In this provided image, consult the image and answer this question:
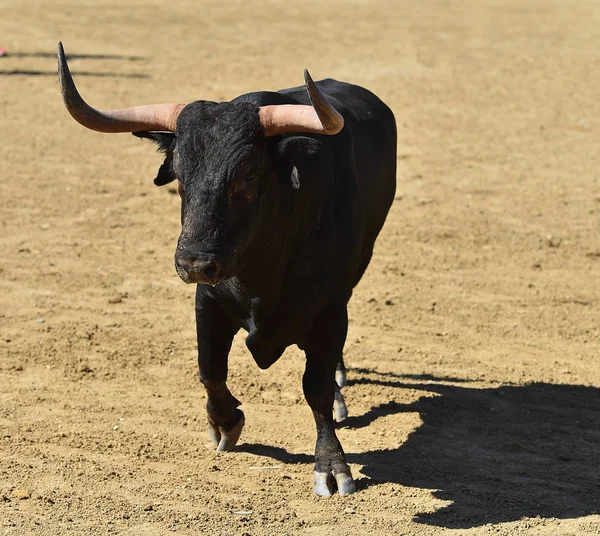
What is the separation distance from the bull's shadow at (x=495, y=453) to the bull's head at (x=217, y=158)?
164 centimetres

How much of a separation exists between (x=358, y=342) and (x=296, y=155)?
2939mm

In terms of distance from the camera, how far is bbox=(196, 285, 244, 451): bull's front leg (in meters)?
6.22

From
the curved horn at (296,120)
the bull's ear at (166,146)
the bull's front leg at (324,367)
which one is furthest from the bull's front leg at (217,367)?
the curved horn at (296,120)

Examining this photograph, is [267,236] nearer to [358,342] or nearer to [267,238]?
[267,238]

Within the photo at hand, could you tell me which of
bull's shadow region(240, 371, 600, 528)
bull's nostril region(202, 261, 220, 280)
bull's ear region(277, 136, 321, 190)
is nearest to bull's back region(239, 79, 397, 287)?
bull's ear region(277, 136, 321, 190)

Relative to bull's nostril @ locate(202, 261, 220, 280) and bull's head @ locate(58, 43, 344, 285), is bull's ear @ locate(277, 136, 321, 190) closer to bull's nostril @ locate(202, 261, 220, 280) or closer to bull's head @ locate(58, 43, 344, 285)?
bull's head @ locate(58, 43, 344, 285)

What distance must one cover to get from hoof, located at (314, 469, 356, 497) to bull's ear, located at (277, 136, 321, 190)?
149 centimetres

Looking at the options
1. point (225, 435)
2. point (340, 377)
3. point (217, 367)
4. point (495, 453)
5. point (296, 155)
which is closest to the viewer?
point (296, 155)

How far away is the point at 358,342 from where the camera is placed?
8.35m

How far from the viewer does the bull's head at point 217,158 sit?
16.9 feet

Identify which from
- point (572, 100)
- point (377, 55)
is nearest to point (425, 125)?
point (572, 100)

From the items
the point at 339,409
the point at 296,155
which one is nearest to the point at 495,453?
the point at 339,409

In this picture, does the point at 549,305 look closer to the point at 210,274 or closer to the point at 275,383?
the point at 275,383

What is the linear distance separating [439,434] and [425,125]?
8471 millimetres
